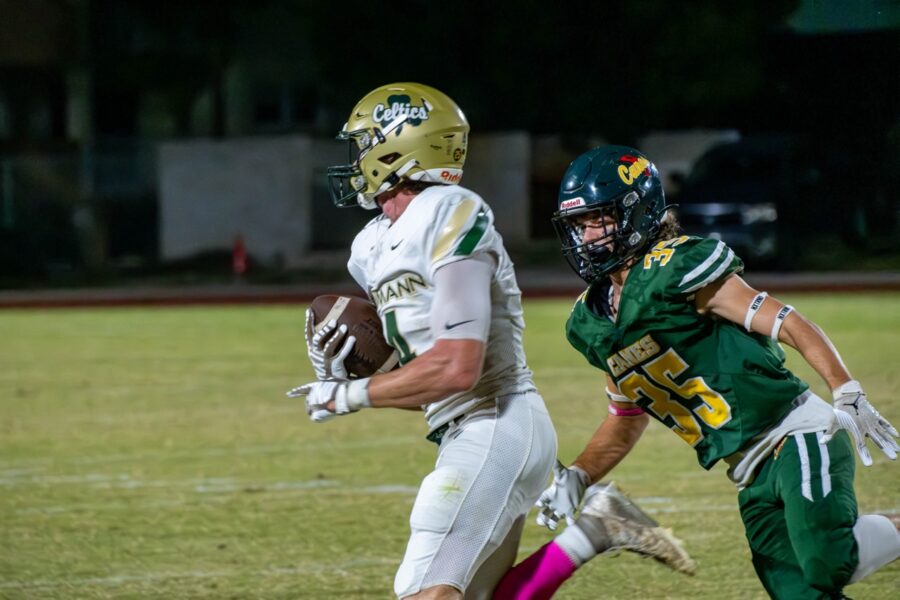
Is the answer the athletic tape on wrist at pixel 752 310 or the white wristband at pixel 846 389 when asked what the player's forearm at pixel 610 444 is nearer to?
the athletic tape on wrist at pixel 752 310

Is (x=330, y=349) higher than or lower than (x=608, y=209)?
lower

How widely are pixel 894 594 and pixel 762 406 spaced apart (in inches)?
52.1

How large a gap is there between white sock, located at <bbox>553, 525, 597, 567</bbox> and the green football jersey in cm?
39

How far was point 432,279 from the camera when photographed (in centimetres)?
344

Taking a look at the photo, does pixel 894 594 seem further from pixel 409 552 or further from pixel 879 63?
pixel 879 63

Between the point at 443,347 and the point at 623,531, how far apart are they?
0.90m

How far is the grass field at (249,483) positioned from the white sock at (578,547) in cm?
101

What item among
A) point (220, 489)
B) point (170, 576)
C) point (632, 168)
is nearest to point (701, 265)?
point (632, 168)

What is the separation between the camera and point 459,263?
338 centimetres

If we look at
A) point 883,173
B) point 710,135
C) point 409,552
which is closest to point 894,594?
point 409,552

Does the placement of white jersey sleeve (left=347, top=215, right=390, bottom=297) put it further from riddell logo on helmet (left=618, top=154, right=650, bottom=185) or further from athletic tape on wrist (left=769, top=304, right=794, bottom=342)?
athletic tape on wrist (left=769, top=304, right=794, bottom=342)

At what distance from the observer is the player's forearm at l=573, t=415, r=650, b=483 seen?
4.09 meters

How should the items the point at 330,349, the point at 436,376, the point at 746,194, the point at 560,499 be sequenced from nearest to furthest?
Answer: the point at 436,376
the point at 330,349
the point at 560,499
the point at 746,194

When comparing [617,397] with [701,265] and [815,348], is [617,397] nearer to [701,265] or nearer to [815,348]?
[701,265]
